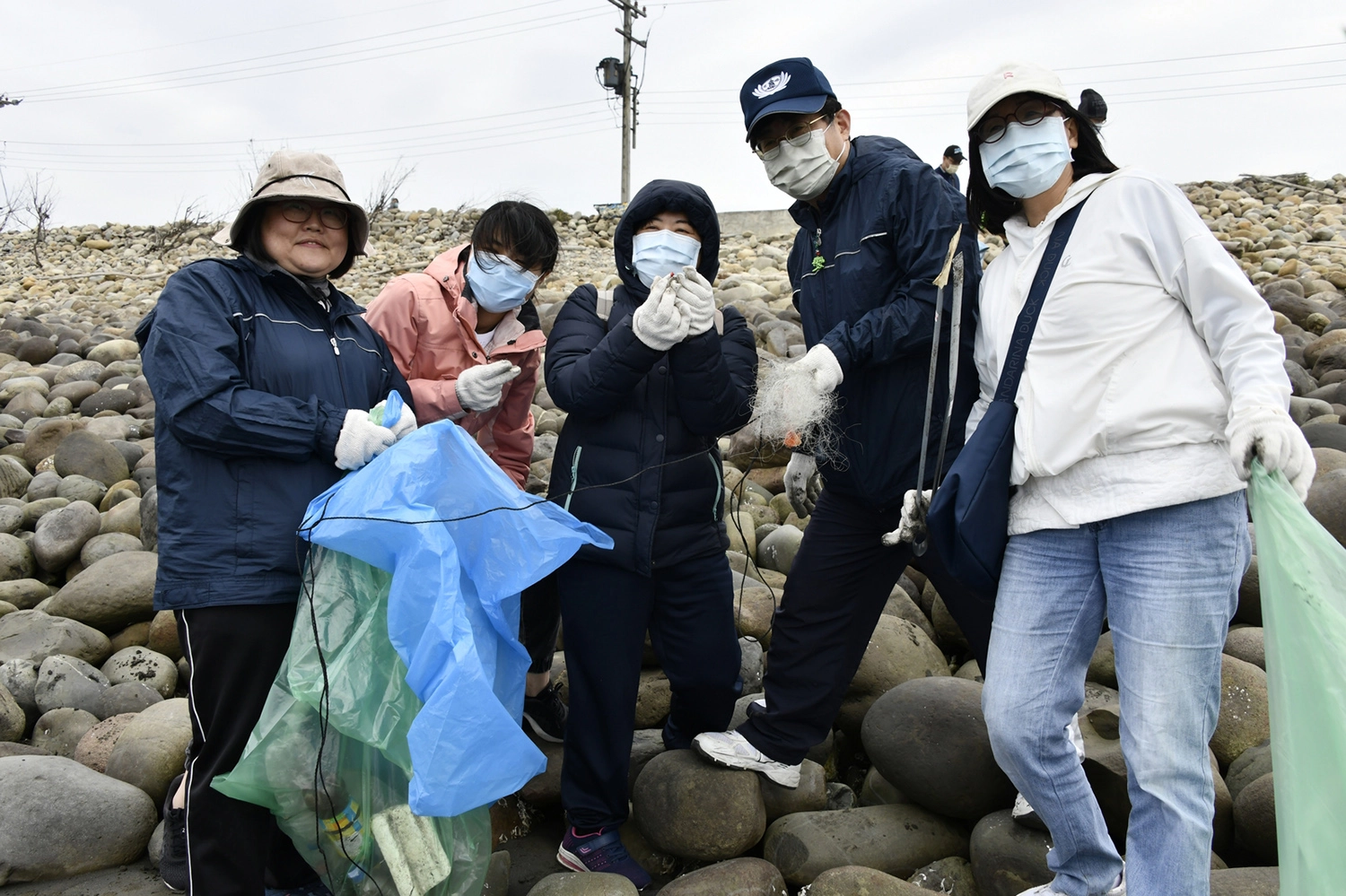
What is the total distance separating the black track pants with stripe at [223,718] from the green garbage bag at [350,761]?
0.07m

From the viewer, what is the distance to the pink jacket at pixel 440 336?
2.96m

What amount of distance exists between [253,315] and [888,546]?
189 centimetres

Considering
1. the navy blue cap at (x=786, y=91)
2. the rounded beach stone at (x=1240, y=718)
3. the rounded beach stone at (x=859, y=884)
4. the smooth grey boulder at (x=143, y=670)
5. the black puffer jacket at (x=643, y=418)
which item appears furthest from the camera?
the smooth grey boulder at (x=143, y=670)

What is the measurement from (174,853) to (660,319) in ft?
6.49

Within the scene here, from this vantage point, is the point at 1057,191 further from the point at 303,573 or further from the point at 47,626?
the point at 47,626

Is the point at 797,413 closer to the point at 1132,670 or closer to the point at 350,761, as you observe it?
the point at 1132,670

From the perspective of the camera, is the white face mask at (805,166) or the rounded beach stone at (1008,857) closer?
the rounded beach stone at (1008,857)

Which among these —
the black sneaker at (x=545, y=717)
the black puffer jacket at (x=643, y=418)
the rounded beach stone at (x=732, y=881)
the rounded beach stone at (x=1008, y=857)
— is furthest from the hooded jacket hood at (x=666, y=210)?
the rounded beach stone at (x=1008, y=857)

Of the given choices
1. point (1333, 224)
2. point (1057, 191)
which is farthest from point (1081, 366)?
point (1333, 224)

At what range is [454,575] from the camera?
224cm

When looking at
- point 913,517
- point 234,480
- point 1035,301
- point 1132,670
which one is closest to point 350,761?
point 234,480

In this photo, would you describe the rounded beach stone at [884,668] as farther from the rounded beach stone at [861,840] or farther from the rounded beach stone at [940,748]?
the rounded beach stone at [861,840]

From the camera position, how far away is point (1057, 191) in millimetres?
2324

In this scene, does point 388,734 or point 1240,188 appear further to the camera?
point 1240,188
